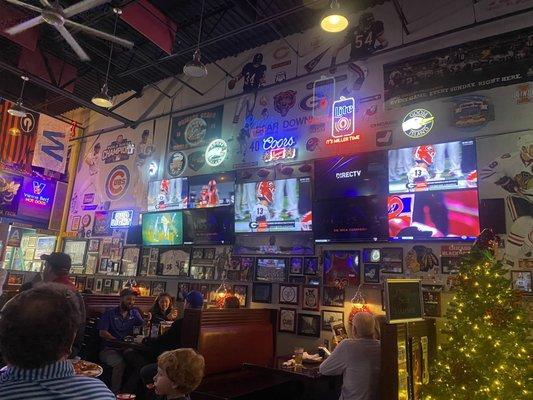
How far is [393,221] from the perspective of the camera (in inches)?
220

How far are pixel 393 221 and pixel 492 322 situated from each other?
230cm

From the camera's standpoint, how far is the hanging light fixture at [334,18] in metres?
4.43

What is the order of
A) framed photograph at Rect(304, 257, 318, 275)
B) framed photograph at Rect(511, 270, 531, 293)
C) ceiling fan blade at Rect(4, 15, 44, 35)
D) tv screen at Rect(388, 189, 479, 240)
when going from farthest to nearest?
framed photograph at Rect(304, 257, 318, 275) < ceiling fan blade at Rect(4, 15, 44, 35) < tv screen at Rect(388, 189, 479, 240) < framed photograph at Rect(511, 270, 531, 293)

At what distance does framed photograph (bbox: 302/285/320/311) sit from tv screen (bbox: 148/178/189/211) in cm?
320

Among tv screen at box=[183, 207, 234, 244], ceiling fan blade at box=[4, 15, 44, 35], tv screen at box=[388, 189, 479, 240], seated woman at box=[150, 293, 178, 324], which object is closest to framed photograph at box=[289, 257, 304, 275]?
tv screen at box=[183, 207, 234, 244]

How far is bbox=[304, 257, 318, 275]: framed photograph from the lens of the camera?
6332mm

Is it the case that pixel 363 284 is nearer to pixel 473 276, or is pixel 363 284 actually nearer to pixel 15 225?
pixel 473 276

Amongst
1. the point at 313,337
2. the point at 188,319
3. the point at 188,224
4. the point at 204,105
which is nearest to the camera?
the point at 188,319

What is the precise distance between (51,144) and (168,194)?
2913 mm

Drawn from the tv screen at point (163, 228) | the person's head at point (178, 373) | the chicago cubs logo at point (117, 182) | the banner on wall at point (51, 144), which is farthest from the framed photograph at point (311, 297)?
the banner on wall at point (51, 144)

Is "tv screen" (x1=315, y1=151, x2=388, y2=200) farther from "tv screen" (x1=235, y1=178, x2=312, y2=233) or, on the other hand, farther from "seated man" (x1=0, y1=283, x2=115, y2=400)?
"seated man" (x1=0, y1=283, x2=115, y2=400)

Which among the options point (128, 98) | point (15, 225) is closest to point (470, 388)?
point (128, 98)

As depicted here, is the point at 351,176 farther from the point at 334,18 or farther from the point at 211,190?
the point at 211,190

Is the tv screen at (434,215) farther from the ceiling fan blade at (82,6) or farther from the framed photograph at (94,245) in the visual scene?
the framed photograph at (94,245)
